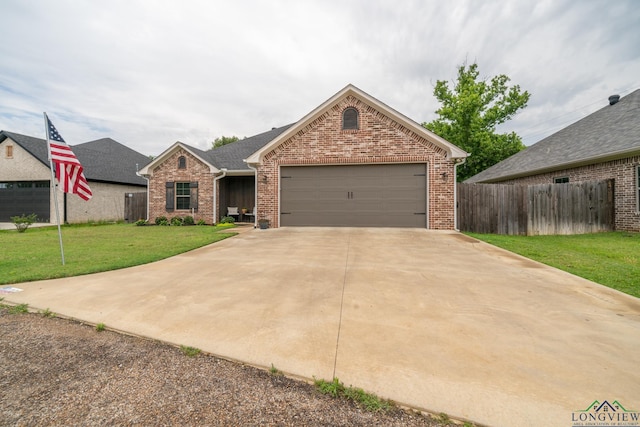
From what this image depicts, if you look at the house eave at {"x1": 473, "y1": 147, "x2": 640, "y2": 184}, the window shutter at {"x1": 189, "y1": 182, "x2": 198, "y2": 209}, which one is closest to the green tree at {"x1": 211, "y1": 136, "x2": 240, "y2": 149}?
the window shutter at {"x1": 189, "y1": 182, "x2": 198, "y2": 209}

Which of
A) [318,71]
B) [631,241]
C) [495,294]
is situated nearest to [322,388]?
[495,294]

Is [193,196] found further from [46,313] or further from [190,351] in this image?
[190,351]

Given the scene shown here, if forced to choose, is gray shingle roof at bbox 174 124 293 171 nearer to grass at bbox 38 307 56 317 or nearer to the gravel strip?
grass at bbox 38 307 56 317

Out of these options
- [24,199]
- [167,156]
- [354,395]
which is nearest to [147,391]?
[354,395]

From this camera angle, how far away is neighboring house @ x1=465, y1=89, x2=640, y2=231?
922 cm

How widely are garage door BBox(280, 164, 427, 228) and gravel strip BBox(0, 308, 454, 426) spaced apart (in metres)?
8.59

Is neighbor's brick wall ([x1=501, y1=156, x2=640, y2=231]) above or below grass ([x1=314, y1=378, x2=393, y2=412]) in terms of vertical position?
above

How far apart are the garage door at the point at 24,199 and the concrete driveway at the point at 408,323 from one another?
640 inches

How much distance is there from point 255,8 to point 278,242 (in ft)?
28.0

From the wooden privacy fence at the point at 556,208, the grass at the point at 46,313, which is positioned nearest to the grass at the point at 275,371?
the grass at the point at 46,313

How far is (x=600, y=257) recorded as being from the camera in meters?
5.97

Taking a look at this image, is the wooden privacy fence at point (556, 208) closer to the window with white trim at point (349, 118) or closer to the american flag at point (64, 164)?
the window with white trim at point (349, 118)

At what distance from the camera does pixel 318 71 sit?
51.0 ft

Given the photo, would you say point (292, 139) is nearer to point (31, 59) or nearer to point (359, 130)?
point (359, 130)
